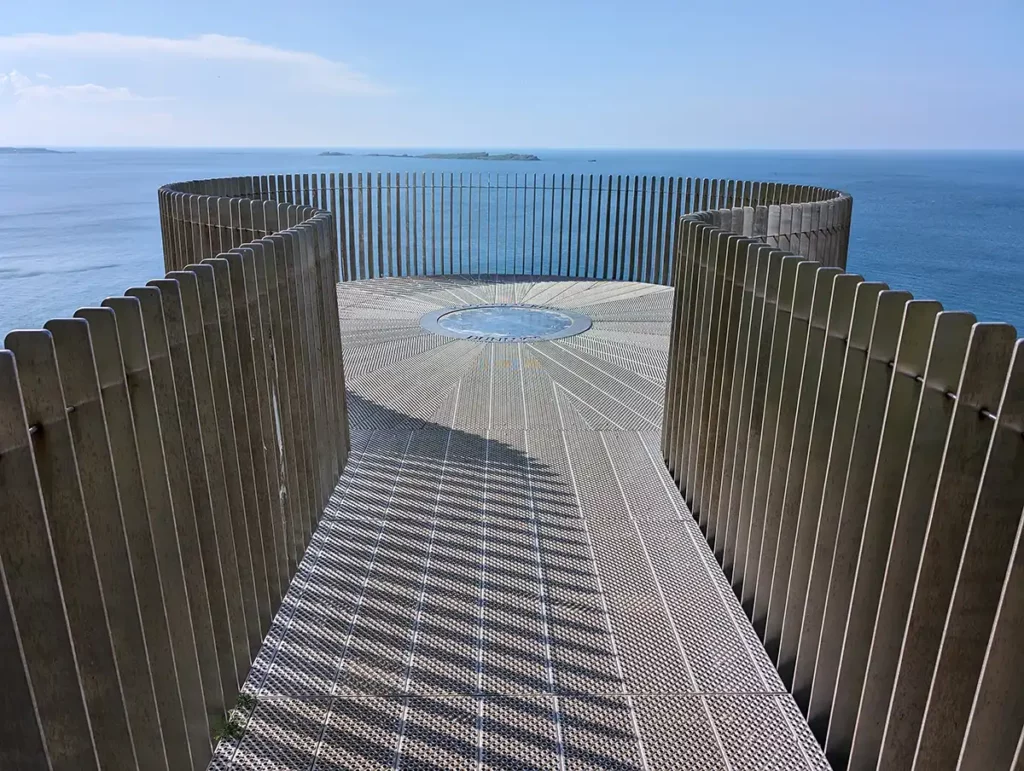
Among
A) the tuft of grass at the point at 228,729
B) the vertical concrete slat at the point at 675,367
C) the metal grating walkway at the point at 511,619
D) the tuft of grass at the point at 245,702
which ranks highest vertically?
the vertical concrete slat at the point at 675,367

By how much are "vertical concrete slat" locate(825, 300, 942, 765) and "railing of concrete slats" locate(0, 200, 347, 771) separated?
2.39 m

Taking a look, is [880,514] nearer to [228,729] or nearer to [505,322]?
[228,729]

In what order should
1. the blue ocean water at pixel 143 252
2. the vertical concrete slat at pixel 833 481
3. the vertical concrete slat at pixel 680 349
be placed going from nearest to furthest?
1. the vertical concrete slat at pixel 833 481
2. the vertical concrete slat at pixel 680 349
3. the blue ocean water at pixel 143 252

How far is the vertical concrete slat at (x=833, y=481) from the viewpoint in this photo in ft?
9.17

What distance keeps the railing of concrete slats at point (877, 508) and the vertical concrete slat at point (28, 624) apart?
243cm

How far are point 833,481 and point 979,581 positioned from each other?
899mm

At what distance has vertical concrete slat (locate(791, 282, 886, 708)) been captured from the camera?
279cm

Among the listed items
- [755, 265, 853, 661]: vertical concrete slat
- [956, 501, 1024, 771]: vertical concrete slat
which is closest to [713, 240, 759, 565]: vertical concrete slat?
[755, 265, 853, 661]: vertical concrete slat

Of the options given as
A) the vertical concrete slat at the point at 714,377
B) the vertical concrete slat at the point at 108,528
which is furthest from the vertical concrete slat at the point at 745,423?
the vertical concrete slat at the point at 108,528

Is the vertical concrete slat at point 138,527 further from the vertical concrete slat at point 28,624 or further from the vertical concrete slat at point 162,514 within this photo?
the vertical concrete slat at point 28,624

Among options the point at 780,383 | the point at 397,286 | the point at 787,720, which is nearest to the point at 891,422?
the point at 780,383

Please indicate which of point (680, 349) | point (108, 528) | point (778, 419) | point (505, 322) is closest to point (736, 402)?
point (778, 419)

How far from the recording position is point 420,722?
3.12 metres

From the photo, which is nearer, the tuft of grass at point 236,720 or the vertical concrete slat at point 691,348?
the tuft of grass at point 236,720
